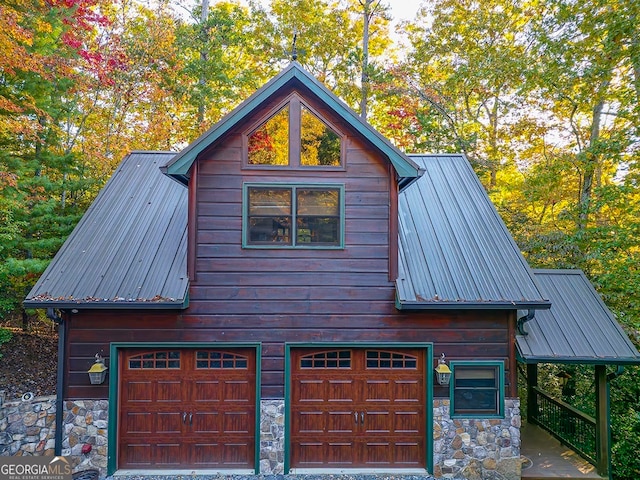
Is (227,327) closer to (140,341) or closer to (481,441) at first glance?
(140,341)

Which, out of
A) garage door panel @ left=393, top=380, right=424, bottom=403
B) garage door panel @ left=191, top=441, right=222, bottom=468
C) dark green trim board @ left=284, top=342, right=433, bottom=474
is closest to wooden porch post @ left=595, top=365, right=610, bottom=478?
dark green trim board @ left=284, top=342, right=433, bottom=474

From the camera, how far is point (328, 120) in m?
6.46

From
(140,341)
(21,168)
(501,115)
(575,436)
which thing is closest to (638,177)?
(501,115)

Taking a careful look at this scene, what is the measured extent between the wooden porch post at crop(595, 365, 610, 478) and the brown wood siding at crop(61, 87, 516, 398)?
1.52 m

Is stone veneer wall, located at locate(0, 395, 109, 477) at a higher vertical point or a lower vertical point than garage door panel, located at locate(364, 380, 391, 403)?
lower

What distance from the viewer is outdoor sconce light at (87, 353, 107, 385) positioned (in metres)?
5.88

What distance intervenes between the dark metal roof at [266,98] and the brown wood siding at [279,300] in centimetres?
30

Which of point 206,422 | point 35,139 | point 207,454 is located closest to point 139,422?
point 206,422

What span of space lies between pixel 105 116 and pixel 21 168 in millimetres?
4978

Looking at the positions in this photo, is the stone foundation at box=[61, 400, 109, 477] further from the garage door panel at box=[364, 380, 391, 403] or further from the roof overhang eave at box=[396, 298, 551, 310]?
the roof overhang eave at box=[396, 298, 551, 310]

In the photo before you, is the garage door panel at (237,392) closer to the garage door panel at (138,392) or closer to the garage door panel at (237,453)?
the garage door panel at (237,453)

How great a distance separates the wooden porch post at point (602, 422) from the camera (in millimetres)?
6082

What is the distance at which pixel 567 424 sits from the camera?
286 inches

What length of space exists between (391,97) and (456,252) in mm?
10351
